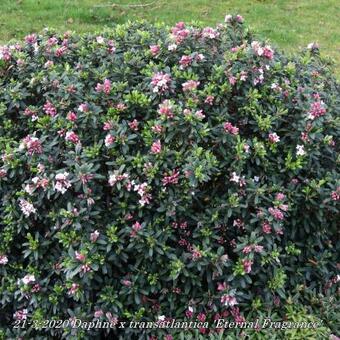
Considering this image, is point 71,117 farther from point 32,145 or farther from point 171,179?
point 171,179

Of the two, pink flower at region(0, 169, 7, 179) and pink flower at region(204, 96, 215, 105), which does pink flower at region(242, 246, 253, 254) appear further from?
pink flower at region(0, 169, 7, 179)

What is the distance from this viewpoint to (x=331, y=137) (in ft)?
9.71

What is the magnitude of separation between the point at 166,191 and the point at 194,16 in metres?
5.91

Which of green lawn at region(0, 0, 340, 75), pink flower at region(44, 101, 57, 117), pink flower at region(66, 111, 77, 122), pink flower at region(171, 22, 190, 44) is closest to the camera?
pink flower at region(66, 111, 77, 122)

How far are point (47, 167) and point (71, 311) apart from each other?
70cm

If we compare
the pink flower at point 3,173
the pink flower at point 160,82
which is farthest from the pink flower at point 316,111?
the pink flower at point 3,173

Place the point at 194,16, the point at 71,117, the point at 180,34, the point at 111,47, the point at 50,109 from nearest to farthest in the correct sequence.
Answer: the point at 71,117
the point at 50,109
the point at 180,34
the point at 111,47
the point at 194,16

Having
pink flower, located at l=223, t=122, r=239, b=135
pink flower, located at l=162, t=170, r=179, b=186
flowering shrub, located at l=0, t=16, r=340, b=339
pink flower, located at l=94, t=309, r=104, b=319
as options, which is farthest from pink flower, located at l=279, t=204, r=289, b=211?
pink flower, located at l=94, t=309, r=104, b=319

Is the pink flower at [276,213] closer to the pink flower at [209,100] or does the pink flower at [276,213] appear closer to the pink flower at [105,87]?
the pink flower at [209,100]

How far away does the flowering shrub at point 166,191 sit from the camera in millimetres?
2732

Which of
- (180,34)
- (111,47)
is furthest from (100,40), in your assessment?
(180,34)

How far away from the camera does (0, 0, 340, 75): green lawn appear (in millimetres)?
7602

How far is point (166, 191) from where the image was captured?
2729 mm

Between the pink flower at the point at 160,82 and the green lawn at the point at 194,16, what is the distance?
4.60 meters
